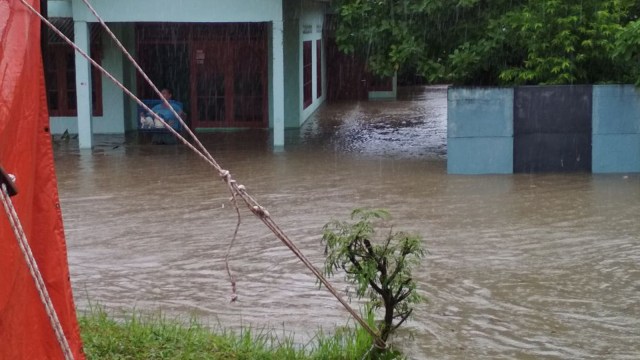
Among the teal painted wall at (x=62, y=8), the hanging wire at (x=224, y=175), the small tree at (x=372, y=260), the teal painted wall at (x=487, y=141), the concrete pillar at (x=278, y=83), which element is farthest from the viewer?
the teal painted wall at (x=62, y=8)

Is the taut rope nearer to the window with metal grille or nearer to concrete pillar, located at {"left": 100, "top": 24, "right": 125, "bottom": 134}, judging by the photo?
concrete pillar, located at {"left": 100, "top": 24, "right": 125, "bottom": 134}

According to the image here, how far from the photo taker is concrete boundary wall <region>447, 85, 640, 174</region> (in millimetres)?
15773

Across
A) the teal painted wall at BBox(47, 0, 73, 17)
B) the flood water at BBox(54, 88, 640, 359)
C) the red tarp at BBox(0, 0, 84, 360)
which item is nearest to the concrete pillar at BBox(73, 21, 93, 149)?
the flood water at BBox(54, 88, 640, 359)

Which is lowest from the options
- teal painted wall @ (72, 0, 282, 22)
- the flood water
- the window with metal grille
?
the flood water

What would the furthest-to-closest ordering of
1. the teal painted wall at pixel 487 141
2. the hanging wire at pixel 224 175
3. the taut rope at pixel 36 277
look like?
the teal painted wall at pixel 487 141 → the hanging wire at pixel 224 175 → the taut rope at pixel 36 277

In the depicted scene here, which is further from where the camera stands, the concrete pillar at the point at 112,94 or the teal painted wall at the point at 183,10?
the concrete pillar at the point at 112,94

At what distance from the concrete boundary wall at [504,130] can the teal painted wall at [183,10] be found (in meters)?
Result: 4.52

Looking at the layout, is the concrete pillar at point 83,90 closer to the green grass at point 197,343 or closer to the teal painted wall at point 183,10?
the teal painted wall at point 183,10

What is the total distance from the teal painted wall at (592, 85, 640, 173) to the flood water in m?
0.47

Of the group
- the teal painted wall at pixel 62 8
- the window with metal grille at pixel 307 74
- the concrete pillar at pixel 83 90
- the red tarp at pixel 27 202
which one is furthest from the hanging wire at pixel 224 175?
the window with metal grille at pixel 307 74

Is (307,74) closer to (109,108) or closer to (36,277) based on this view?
(109,108)

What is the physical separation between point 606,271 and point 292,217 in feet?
13.4

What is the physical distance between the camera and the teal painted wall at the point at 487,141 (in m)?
16.0

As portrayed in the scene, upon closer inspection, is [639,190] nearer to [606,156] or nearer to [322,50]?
[606,156]
